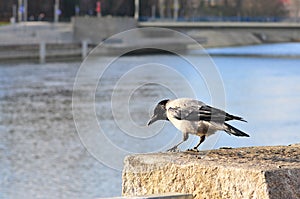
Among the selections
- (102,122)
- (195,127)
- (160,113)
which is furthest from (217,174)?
(102,122)

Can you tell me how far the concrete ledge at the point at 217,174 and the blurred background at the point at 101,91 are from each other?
161 mm

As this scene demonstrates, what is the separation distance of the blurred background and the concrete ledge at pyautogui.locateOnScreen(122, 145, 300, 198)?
0.53ft

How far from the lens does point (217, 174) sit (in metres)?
4.14

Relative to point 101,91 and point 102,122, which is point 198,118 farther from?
point 101,91

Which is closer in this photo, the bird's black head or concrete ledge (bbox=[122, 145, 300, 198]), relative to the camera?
concrete ledge (bbox=[122, 145, 300, 198])

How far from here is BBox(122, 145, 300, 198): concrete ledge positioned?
13.2 ft

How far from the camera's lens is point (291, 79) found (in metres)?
39.7

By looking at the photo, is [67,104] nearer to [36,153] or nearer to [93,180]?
[36,153]

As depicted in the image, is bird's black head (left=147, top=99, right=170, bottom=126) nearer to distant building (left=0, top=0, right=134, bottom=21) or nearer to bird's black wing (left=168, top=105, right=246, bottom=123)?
bird's black wing (left=168, top=105, right=246, bottom=123)

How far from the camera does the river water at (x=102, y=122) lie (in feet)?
17.4

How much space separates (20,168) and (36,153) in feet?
6.43

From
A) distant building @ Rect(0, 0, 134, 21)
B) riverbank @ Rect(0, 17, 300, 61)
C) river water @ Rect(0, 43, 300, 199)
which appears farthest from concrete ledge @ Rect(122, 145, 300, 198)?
distant building @ Rect(0, 0, 134, 21)

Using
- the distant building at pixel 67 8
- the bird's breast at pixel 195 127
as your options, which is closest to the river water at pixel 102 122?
the bird's breast at pixel 195 127

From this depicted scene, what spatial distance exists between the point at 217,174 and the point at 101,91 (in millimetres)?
27414
